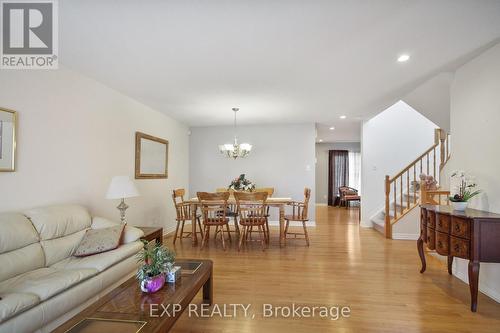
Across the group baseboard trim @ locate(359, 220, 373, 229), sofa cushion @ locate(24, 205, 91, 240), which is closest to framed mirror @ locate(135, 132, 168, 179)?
sofa cushion @ locate(24, 205, 91, 240)

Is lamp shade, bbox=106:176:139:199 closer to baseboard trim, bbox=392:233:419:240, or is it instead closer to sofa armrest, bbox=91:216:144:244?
sofa armrest, bbox=91:216:144:244

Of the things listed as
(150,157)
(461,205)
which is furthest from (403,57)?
(150,157)

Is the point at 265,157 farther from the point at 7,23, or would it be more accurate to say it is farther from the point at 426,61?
the point at 7,23

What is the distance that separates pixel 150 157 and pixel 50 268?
9.08 ft

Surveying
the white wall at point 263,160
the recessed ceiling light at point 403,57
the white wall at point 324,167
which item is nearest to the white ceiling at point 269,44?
the recessed ceiling light at point 403,57

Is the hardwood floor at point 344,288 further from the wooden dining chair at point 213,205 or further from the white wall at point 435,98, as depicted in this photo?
the white wall at point 435,98

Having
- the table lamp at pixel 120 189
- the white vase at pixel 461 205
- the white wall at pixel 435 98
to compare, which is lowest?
the white vase at pixel 461 205

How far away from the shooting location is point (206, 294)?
2381mm

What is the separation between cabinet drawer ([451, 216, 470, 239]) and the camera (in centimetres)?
228

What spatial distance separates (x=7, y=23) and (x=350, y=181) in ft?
33.0

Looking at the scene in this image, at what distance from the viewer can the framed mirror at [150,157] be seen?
4340mm

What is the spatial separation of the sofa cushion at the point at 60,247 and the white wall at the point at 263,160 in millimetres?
4062

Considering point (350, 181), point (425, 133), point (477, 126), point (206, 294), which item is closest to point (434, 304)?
point (477, 126)

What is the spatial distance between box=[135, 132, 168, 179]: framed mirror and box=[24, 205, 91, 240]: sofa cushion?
5.20ft
